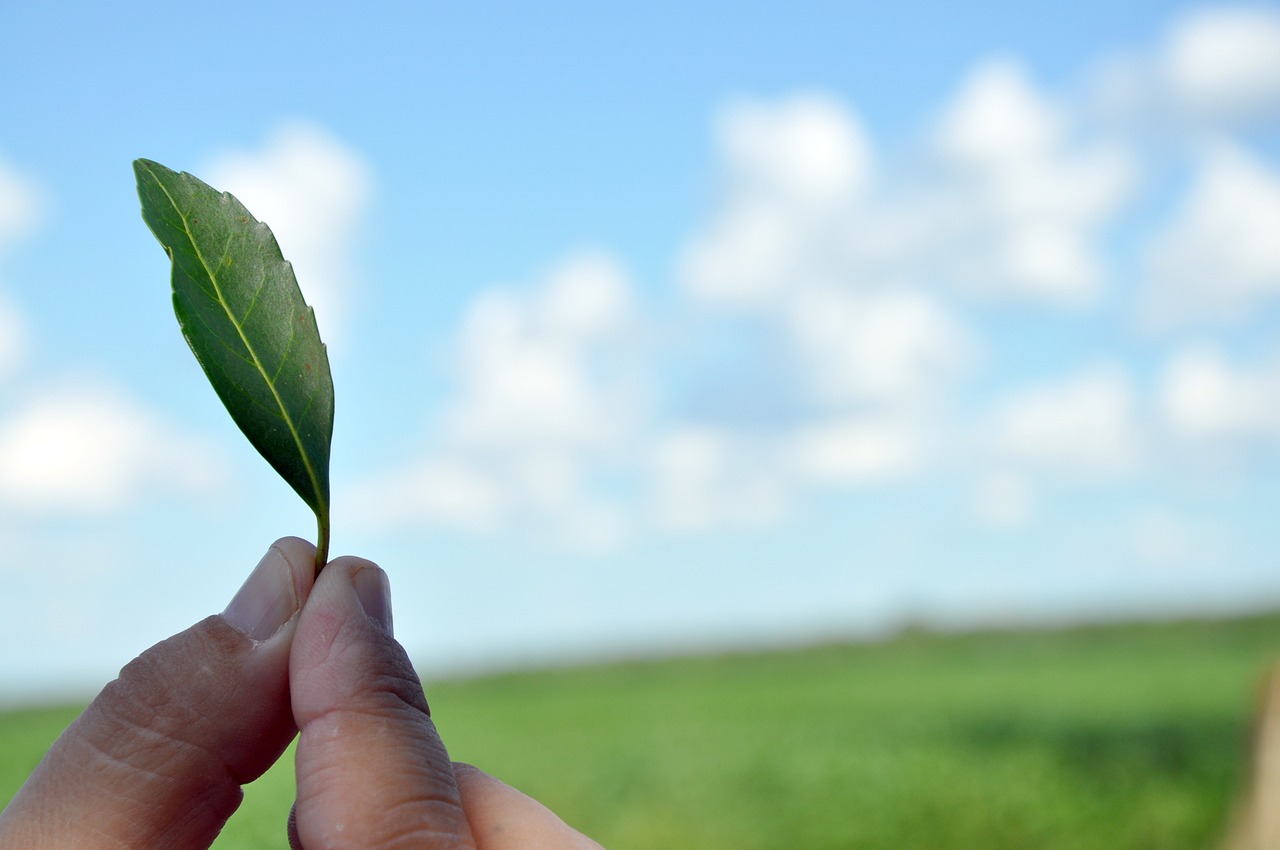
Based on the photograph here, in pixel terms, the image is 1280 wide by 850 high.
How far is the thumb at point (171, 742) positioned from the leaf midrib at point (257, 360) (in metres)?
0.18

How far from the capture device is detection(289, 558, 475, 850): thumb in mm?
1341

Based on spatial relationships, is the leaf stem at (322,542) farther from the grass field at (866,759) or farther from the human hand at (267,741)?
the grass field at (866,759)

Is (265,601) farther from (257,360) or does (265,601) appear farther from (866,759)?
(866,759)

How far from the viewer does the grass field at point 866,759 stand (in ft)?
28.3

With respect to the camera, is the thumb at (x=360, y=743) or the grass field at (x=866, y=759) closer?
the thumb at (x=360, y=743)

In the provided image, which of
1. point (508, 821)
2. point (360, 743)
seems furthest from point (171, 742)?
point (508, 821)

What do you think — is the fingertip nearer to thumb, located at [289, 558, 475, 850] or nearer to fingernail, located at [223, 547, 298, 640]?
thumb, located at [289, 558, 475, 850]

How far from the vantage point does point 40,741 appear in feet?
35.5

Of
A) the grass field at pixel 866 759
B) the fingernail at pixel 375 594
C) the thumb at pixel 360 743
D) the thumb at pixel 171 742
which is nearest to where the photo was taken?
the thumb at pixel 360 743

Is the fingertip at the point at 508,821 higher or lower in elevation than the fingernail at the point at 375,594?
lower

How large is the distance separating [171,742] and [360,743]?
0.30m

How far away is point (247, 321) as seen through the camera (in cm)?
148

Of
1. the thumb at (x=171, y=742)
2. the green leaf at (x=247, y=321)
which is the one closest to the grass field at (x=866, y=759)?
the thumb at (x=171, y=742)

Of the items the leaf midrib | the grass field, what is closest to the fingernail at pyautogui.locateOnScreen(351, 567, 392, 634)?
the leaf midrib
